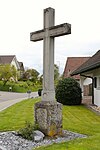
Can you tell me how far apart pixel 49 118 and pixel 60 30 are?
233cm

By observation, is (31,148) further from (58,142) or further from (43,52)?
(43,52)

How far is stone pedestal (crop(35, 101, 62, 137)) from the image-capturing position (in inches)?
294

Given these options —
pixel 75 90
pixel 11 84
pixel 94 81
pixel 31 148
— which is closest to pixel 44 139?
pixel 31 148

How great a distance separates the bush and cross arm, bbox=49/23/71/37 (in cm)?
1131

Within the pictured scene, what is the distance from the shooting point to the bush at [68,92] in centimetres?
1897

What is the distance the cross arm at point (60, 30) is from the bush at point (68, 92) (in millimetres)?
11305

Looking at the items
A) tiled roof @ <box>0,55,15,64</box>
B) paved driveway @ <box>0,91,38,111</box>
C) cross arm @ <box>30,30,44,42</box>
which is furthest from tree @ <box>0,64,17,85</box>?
cross arm @ <box>30,30,44,42</box>

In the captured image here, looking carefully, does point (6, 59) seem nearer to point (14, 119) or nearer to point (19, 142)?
point (14, 119)

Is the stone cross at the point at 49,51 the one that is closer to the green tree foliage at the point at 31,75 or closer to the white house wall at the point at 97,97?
the white house wall at the point at 97,97

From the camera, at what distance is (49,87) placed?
777 cm

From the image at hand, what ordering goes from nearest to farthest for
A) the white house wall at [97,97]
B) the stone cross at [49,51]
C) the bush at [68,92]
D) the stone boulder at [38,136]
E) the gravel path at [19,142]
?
the gravel path at [19,142]
the stone boulder at [38,136]
the stone cross at [49,51]
the white house wall at [97,97]
the bush at [68,92]

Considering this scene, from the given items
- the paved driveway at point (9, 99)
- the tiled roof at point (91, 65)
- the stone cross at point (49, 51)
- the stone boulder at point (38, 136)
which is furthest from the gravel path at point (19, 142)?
the paved driveway at point (9, 99)

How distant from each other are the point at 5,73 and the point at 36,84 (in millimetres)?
8589

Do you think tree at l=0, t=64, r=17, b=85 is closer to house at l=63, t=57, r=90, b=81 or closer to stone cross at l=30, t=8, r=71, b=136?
house at l=63, t=57, r=90, b=81
